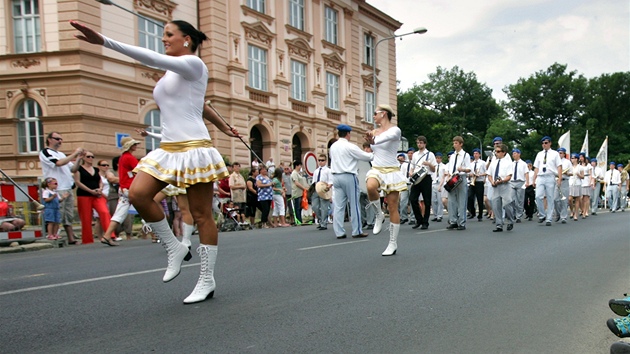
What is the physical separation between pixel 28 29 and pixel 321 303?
70.1ft

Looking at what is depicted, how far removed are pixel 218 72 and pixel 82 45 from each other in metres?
6.72

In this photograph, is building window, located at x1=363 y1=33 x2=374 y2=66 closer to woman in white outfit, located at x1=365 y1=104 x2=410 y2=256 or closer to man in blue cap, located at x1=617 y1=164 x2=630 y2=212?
man in blue cap, located at x1=617 y1=164 x2=630 y2=212

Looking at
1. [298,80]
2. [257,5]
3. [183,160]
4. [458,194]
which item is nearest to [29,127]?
[257,5]

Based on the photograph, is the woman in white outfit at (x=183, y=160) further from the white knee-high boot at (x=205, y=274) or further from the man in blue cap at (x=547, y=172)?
the man in blue cap at (x=547, y=172)

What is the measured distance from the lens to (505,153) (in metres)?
13.5

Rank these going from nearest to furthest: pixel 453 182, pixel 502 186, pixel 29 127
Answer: pixel 502 186, pixel 453 182, pixel 29 127

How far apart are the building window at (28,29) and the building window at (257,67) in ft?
32.6

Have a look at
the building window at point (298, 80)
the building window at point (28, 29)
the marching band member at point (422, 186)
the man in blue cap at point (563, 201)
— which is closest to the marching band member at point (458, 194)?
the marching band member at point (422, 186)

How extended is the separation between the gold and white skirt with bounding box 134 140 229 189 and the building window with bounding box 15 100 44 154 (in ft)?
64.1

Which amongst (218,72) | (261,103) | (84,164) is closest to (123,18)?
(218,72)

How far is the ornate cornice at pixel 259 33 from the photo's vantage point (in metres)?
28.4

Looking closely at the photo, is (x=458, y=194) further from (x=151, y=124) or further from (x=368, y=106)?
(x=368, y=106)

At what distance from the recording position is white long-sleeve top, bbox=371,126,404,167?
25.7 ft

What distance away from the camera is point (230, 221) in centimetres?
1588
